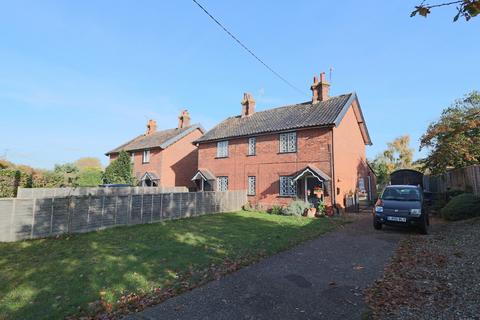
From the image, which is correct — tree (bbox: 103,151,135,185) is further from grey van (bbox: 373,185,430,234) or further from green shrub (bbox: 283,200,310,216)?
grey van (bbox: 373,185,430,234)

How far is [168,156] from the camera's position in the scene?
29969mm

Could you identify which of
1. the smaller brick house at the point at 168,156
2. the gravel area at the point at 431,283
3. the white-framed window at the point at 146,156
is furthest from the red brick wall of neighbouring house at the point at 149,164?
the gravel area at the point at 431,283

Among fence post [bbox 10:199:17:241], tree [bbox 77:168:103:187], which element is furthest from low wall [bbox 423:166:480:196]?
tree [bbox 77:168:103:187]

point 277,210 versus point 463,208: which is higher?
point 463,208

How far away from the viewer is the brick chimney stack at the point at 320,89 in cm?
2223

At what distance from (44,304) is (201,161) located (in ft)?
72.2

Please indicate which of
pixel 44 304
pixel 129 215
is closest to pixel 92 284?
pixel 44 304

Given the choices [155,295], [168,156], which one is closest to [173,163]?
[168,156]

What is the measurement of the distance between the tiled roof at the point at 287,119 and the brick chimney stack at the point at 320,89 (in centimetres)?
52

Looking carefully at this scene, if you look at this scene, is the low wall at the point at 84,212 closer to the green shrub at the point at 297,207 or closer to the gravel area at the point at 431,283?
the green shrub at the point at 297,207

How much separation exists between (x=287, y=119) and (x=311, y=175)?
5500 mm

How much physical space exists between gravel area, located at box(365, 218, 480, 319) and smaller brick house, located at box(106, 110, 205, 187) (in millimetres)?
24487

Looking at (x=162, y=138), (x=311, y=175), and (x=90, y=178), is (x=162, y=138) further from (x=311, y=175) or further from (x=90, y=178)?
(x=311, y=175)

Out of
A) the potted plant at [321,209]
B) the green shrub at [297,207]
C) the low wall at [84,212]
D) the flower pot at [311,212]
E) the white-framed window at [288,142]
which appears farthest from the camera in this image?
the white-framed window at [288,142]
